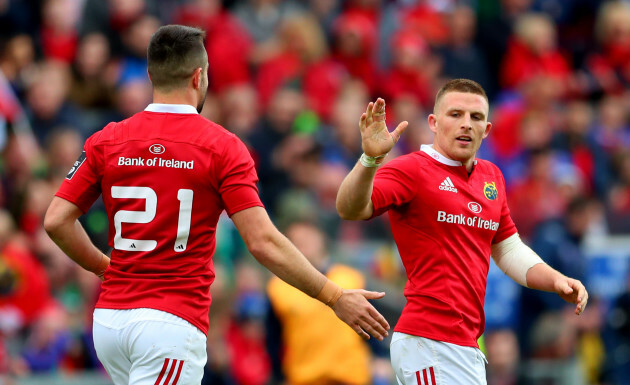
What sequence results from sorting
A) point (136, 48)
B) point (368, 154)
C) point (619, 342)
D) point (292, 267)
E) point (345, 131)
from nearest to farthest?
point (292, 267)
point (368, 154)
point (619, 342)
point (136, 48)
point (345, 131)

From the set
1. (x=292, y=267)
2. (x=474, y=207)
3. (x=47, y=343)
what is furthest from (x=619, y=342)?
(x=292, y=267)

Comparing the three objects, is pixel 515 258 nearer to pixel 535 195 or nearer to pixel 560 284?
pixel 560 284

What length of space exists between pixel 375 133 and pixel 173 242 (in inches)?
48.7

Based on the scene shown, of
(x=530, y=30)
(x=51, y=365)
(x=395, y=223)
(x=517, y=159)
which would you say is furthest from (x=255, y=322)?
(x=530, y=30)

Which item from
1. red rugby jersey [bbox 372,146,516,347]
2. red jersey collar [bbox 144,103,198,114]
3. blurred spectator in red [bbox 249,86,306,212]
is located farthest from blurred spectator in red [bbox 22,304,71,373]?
red rugby jersey [bbox 372,146,516,347]

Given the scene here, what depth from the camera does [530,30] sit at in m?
15.7

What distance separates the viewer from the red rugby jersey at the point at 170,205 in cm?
553

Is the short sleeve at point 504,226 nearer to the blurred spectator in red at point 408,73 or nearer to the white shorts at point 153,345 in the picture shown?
the white shorts at point 153,345

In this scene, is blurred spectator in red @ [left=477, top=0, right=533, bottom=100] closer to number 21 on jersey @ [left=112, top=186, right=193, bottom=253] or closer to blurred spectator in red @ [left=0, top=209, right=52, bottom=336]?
blurred spectator in red @ [left=0, top=209, right=52, bottom=336]

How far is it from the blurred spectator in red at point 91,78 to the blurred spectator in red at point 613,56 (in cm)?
796

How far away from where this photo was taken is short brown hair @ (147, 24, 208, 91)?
5.69 m

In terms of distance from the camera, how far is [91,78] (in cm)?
1235

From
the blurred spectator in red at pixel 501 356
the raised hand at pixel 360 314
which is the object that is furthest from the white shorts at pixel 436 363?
the blurred spectator in red at pixel 501 356

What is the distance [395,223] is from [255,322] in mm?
4276
